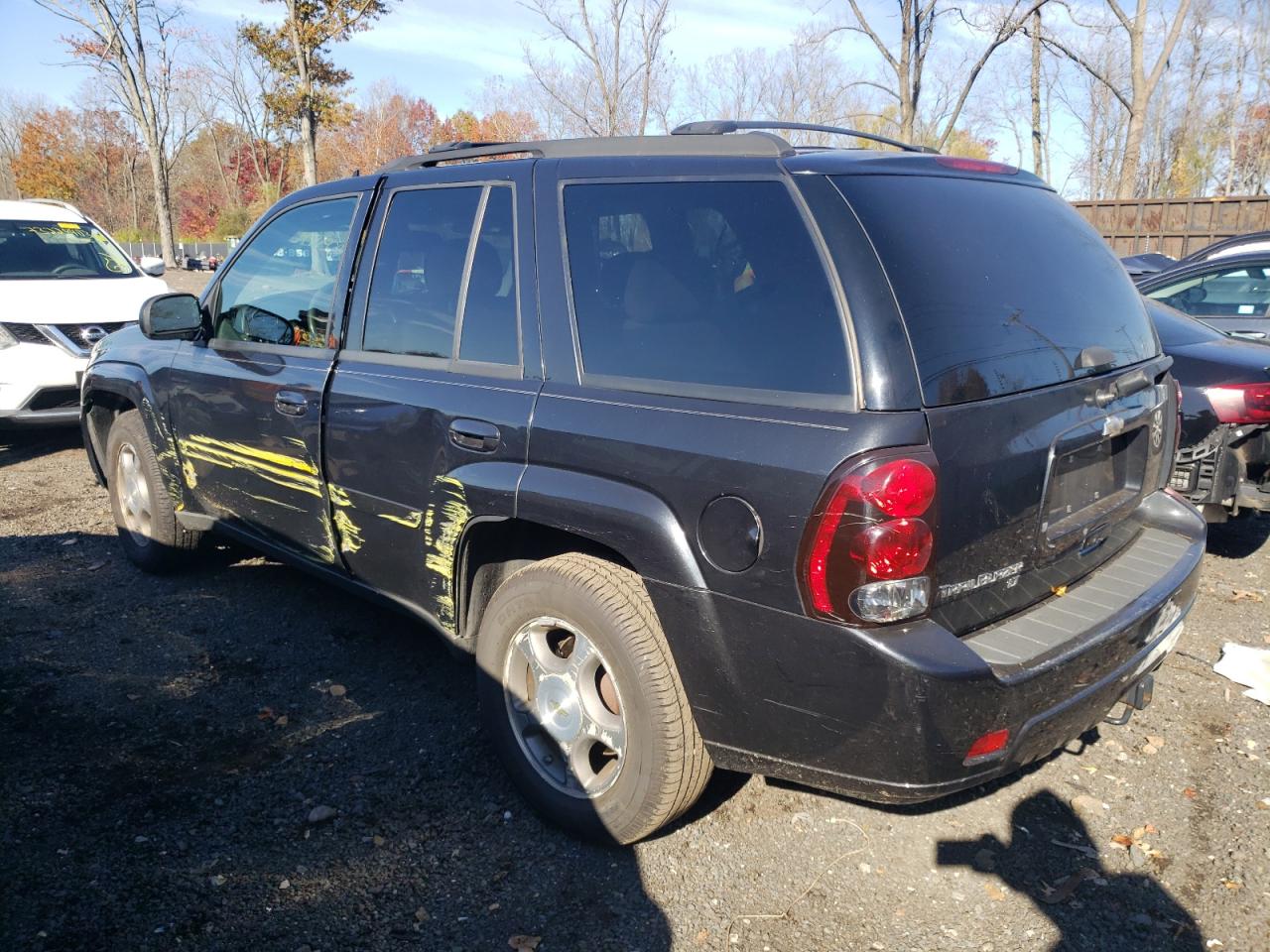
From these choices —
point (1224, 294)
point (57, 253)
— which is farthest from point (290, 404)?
point (57, 253)

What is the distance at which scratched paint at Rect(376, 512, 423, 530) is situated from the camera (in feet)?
10.8

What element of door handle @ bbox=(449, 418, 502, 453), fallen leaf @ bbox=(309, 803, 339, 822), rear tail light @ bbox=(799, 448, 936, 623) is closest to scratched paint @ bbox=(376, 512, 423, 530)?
door handle @ bbox=(449, 418, 502, 453)

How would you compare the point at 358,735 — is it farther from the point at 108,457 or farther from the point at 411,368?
the point at 108,457

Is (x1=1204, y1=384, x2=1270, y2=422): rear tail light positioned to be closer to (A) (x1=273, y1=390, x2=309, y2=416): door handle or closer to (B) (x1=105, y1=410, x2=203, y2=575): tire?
(A) (x1=273, y1=390, x2=309, y2=416): door handle

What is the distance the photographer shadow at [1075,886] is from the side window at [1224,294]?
16.8ft

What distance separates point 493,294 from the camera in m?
3.17

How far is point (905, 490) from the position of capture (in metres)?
2.21

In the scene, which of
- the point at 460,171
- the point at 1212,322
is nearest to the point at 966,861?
the point at 460,171

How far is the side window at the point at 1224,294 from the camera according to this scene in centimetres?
675

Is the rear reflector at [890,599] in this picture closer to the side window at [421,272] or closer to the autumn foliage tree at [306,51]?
the side window at [421,272]

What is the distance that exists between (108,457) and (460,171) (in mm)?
3172

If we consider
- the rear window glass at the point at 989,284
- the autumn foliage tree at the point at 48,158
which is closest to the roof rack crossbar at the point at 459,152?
the rear window glass at the point at 989,284

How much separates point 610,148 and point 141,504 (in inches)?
140

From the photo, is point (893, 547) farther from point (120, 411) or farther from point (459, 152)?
point (120, 411)
